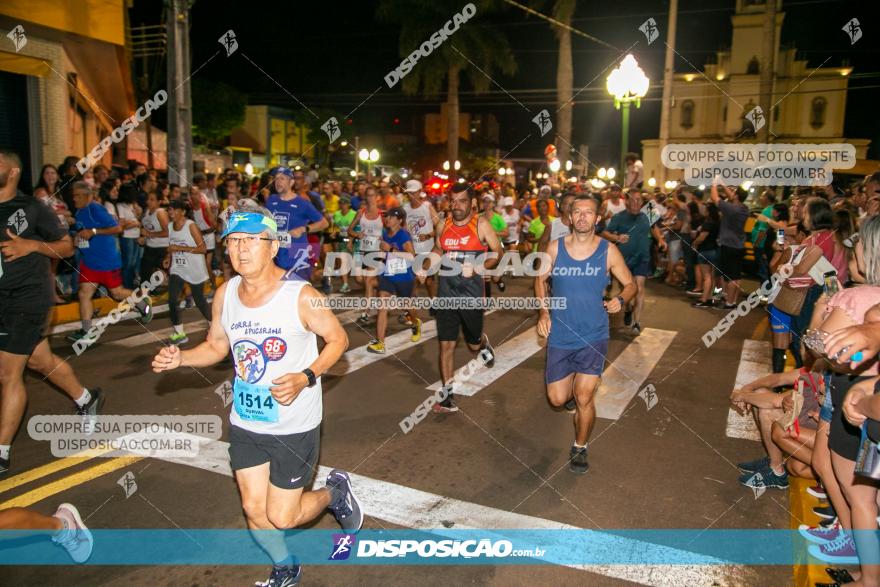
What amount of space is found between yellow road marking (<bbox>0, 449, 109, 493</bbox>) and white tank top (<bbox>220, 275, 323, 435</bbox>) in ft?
8.55

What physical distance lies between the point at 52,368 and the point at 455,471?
3558 mm

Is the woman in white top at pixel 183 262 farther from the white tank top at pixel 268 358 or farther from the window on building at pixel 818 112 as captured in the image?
the window on building at pixel 818 112

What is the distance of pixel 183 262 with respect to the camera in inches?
333

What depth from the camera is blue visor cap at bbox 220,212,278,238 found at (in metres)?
3.31

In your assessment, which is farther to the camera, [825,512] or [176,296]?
[176,296]

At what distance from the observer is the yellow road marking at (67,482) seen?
4484 mm

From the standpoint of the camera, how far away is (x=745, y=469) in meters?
5.16

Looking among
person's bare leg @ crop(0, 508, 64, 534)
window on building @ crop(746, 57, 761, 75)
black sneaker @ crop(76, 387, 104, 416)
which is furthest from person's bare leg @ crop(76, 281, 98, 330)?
window on building @ crop(746, 57, 761, 75)

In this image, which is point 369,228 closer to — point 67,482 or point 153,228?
point 153,228

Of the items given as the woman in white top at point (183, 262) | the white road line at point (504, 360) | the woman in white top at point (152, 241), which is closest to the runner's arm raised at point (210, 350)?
the white road line at point (504, 360)

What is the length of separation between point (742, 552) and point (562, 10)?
1006 inches

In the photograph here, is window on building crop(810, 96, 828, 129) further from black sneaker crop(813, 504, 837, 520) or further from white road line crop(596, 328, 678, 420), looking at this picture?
black sneaker crop(813, 504, 837, 520)

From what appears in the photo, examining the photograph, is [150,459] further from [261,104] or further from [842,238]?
[261,104]

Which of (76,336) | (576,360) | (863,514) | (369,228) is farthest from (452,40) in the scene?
(863,514)
